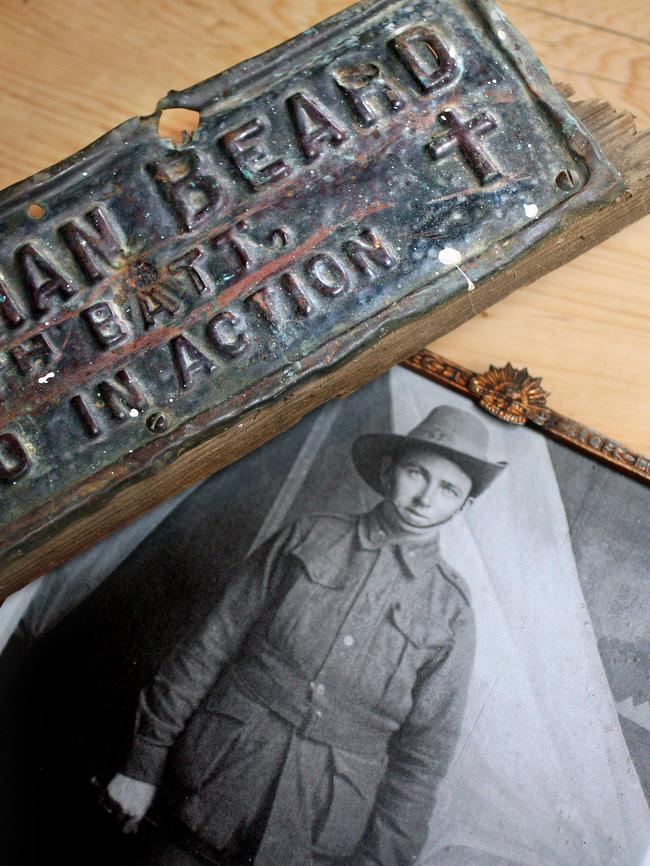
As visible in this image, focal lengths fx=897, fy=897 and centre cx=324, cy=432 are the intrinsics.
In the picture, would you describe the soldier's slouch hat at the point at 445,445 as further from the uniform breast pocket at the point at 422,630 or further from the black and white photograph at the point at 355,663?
the uniform breast pocket at the point at 422,630

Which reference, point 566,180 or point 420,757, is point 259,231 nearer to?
point 566,180

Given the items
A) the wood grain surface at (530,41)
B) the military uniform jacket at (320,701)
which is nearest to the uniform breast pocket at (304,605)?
the military uniform jacket at (320,701)

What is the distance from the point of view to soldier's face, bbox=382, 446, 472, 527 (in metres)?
1.23

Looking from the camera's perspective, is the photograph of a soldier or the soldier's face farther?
the soldier's face

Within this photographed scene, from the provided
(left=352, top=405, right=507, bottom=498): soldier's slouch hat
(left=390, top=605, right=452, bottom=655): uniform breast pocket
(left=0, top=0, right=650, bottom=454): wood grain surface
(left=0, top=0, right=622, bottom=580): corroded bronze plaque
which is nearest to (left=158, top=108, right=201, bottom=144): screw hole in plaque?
(left=0, top=0, right=650, bottom=454): wood grain surface

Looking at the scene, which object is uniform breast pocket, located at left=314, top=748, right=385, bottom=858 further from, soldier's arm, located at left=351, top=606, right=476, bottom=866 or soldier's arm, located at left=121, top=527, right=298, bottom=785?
soldier's arm, located at left=121, top=527, right=298, bottom=785

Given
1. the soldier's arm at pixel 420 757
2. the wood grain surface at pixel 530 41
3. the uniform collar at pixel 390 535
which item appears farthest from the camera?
the wood grain surface at pixel 530 41

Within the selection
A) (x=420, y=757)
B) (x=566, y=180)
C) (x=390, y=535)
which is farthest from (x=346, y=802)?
(x=566, y=180)

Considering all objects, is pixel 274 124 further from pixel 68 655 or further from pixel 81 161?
pixel 68 655

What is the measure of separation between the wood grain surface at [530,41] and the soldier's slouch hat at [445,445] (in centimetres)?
10

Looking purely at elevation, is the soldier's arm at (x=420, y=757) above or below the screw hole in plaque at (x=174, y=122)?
below

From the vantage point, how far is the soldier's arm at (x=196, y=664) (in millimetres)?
1146

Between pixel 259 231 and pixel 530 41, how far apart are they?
1.98ft

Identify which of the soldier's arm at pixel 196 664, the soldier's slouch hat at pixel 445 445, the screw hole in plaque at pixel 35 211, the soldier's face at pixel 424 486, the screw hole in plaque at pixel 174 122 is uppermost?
the screw hole in plaque at pixel 174 122
